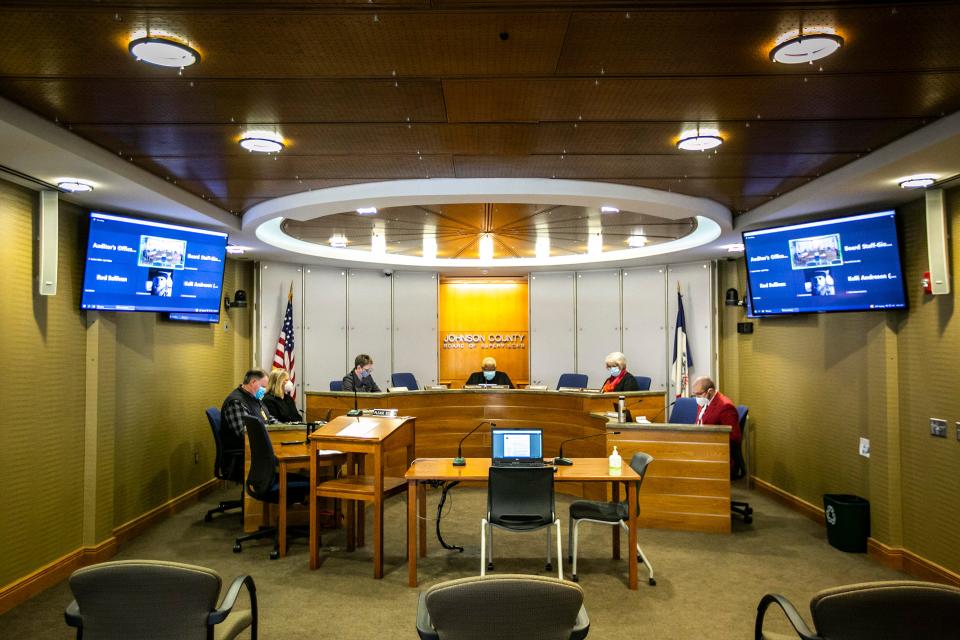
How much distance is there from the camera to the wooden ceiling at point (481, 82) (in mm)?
2797

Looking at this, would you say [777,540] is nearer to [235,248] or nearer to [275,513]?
[275,513]

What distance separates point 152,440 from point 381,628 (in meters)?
3.98

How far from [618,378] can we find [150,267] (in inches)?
224

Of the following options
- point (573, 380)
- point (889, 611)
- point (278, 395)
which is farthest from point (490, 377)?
point (889, 611)

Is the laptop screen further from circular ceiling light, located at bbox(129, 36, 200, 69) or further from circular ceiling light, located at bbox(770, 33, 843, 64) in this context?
circular ceiling light, located at bbox(129, 36, 200, 69)

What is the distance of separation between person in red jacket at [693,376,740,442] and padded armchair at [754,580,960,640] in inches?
180

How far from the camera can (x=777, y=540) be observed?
6.43m

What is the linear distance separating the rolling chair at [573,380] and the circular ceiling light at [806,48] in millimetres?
7654

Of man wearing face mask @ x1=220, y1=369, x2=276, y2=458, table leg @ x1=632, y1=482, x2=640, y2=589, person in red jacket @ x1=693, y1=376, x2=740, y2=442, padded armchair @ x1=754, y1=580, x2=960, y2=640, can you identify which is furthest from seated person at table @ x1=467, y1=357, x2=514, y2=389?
padded armchair @ x1=754, y1=580, x2=960, y2=640

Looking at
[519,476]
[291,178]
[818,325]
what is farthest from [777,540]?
[291,178]

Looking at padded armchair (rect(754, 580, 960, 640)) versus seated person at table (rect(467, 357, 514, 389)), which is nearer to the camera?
padded armchair (rect(754, 580, 960, 640))

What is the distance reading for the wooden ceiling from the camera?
110 inches

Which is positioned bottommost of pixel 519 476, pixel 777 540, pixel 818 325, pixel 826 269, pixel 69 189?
pixel 777 540

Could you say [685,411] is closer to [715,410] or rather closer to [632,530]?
[715,410]
